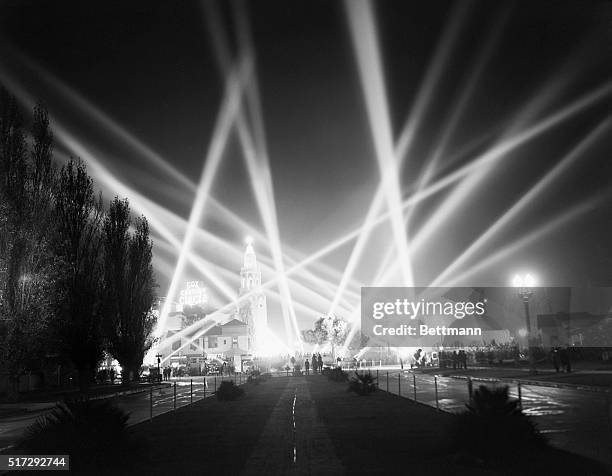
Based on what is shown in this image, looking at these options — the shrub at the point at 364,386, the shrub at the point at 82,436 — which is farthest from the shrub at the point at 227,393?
the shrub at the point at 82,436

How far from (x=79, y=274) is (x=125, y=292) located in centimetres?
1065

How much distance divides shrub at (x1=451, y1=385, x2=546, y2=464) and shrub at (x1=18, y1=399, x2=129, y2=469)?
219 inches

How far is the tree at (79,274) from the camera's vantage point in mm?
34656

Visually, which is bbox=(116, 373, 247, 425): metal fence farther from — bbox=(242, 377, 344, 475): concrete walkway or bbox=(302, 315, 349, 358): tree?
bbox=(302, 315, 349, 358): tree

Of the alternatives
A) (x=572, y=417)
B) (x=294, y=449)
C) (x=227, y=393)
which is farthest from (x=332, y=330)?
(x=294, y=449)

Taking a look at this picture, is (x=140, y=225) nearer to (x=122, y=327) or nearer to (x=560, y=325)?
(x=122, y=327)

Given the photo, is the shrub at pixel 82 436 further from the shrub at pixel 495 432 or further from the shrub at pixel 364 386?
the shrub at pixel 364 386

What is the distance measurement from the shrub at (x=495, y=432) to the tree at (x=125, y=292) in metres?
36.3

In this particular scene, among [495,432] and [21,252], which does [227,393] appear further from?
[495,432]

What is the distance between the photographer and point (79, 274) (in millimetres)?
35719

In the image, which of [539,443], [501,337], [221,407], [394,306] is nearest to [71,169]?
[221,407]

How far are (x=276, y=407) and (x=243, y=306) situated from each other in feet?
461

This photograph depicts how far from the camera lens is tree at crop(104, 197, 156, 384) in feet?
148

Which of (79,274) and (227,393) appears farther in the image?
(79,274)
